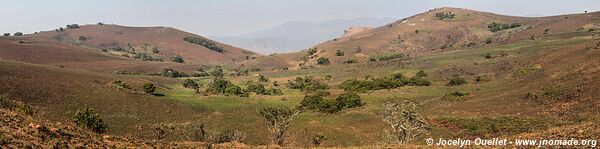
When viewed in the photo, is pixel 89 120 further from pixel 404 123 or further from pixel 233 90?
pixel 233 90

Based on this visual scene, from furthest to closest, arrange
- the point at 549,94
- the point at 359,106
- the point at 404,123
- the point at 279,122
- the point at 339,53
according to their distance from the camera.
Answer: the point at 339,53 < the point at 359,106 < the point at 549,94 < the point at 279,122 < the point at 404,123

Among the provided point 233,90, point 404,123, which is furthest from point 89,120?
point 233,90

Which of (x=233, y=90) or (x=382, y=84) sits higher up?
(x=382, y=84)

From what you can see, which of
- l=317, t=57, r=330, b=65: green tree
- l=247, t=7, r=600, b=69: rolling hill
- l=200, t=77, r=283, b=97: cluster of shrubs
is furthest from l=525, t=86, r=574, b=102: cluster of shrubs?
l=317, t=57, r=330, b=65: green tree

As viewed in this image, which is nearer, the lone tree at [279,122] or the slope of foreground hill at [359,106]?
the lone tree at [279,122]

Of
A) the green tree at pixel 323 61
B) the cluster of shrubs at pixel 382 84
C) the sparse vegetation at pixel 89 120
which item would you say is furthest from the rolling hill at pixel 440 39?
the sparse vegetation at pixel 89 120

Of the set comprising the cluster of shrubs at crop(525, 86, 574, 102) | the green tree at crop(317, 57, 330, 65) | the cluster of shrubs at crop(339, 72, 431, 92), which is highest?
the cluster of shrubs at crop(525, 86, 574, 102)

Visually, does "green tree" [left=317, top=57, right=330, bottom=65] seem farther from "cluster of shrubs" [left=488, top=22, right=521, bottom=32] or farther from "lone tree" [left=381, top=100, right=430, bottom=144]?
"lone tree" [left=381, top=100, right=430, bottom=144]

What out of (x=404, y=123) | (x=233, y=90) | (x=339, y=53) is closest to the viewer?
(x=404, y=123)

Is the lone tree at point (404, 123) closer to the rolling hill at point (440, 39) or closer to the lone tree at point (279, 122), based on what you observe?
the lone tree at point (279, 122)

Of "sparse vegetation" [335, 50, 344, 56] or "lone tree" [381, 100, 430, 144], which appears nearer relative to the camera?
"lone tree" [381, 100, 430, 144]

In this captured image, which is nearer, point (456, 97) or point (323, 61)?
point (456, 97)

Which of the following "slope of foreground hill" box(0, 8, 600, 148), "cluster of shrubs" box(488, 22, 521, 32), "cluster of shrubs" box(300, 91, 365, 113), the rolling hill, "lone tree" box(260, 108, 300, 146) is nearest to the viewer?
"lone tree" box(260, 108, 300, 146)

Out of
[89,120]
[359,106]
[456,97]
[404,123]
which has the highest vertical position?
[404,123]
